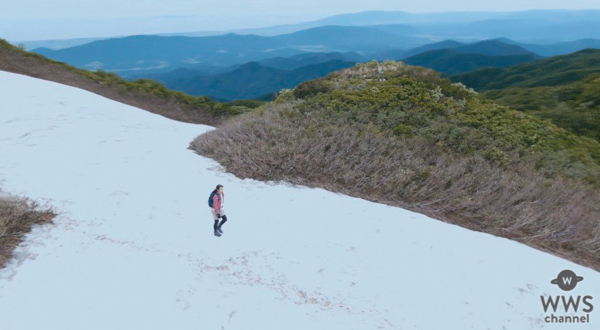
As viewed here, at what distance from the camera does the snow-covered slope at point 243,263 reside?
5.46 m

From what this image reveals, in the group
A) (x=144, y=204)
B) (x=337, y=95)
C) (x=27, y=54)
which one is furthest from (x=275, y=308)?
(x=27, y=54)

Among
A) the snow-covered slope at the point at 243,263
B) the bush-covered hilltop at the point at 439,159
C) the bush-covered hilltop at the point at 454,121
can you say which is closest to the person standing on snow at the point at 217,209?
the snow-covered slope at the point at 243,263

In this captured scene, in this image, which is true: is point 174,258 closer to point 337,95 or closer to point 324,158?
point 324,158

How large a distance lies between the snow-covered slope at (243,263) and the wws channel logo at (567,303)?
0.37ft

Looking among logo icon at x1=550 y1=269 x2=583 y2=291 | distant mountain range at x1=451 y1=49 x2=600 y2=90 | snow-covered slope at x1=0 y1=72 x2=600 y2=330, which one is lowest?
logo icon at x1=550 y1=269 x2=583 y2=291

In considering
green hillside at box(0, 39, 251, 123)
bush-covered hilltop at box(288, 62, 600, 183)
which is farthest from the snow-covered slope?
green hillside at box(0, 39, 251, 123)

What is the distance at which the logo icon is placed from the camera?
6.52 m

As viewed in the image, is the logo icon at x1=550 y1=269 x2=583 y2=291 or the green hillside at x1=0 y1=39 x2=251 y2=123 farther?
the green hillside at x1=0 y1=39 x2=251 y2=123

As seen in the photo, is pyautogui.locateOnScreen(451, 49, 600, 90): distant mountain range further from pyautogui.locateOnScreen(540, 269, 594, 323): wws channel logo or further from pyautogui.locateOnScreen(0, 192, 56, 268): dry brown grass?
pyautogui.locateOnScreen(0, 192, 56, 268): dry brown grass

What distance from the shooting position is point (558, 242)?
8.09 meters

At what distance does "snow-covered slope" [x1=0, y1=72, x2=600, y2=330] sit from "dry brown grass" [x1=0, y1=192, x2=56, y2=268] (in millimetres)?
230

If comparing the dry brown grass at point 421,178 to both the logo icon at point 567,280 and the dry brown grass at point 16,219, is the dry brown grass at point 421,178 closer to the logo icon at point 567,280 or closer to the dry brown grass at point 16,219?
the logo icon at point 567,280

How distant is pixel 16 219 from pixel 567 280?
1155cm

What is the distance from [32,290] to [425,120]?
13.2m
